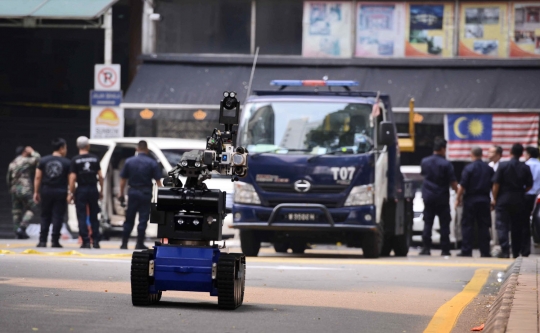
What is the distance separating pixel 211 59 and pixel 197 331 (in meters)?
20.2

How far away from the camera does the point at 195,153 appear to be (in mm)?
9344

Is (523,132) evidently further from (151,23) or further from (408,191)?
(151,23)

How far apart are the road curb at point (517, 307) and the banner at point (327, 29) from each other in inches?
629

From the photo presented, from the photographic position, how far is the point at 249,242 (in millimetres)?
18719

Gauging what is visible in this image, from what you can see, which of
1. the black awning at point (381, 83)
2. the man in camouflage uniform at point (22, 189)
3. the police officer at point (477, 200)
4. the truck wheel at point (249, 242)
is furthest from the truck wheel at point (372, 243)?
the man in camouflage uniform at point (22, 189)

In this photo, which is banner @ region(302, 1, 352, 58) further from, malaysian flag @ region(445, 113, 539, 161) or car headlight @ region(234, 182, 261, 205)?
car headlight @ region(234, 182, 261, 205)

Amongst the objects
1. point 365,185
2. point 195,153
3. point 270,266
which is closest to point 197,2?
point 365,185

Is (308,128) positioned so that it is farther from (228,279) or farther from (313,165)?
(228,279)

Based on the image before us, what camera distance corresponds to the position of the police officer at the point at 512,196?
19.6 m

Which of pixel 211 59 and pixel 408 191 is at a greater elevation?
pixel 211 59

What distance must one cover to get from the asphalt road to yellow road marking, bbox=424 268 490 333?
37mm

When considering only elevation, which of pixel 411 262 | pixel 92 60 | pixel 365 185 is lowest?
pixel 411 262

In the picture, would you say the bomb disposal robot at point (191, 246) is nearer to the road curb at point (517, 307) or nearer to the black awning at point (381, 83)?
the road curb at point (517, 307)

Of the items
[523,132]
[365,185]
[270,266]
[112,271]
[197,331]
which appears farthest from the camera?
[523,132]
